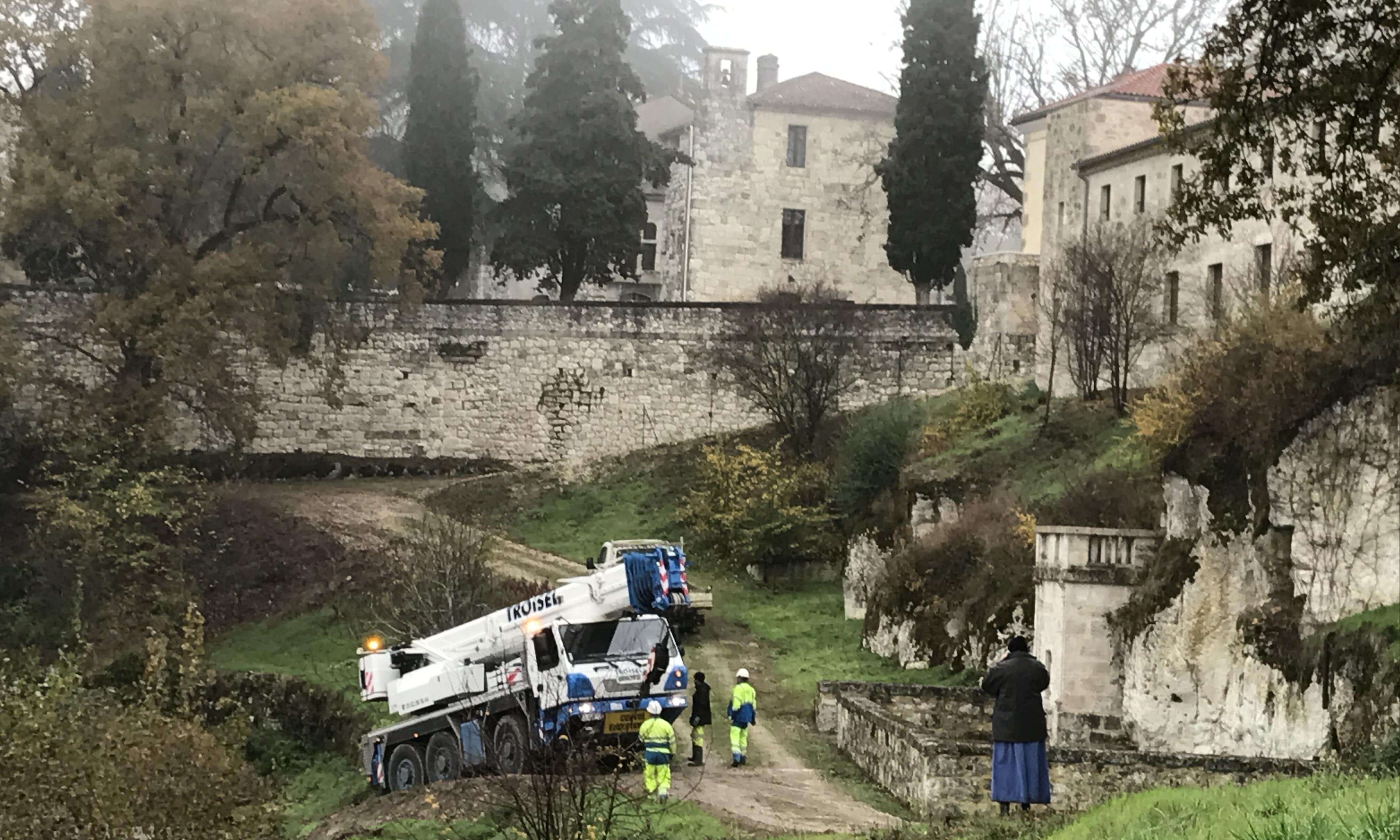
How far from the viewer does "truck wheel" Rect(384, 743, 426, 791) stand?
22500mm

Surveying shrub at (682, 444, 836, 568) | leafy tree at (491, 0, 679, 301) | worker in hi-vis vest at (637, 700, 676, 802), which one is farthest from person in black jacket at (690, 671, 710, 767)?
leafy tree at (491, 0, 679, 301)

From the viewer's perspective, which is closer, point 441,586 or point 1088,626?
point 1088,626

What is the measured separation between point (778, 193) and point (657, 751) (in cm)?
3450

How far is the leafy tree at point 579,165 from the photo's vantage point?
45469mm

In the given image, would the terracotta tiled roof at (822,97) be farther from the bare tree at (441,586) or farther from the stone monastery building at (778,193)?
the bare tree at (441,586)

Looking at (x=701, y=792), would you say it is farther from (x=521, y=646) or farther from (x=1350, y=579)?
(x=1350, y=579)

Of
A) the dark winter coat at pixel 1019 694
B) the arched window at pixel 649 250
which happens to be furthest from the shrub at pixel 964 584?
the arched window at pixel 649 250

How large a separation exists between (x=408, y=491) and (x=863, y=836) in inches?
1105

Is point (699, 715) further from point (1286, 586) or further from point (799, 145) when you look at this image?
point (799, 145)

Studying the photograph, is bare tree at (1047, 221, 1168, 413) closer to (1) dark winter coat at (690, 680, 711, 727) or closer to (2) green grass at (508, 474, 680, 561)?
(2) green grass at (508, 474, 680, 561)

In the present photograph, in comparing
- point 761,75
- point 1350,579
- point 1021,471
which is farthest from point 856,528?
point 761,75

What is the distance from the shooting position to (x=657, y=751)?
18.1m

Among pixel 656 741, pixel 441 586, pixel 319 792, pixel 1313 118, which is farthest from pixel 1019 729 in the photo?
pixel 441 586

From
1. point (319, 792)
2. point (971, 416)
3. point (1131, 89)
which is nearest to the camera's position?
point (319, 792)
